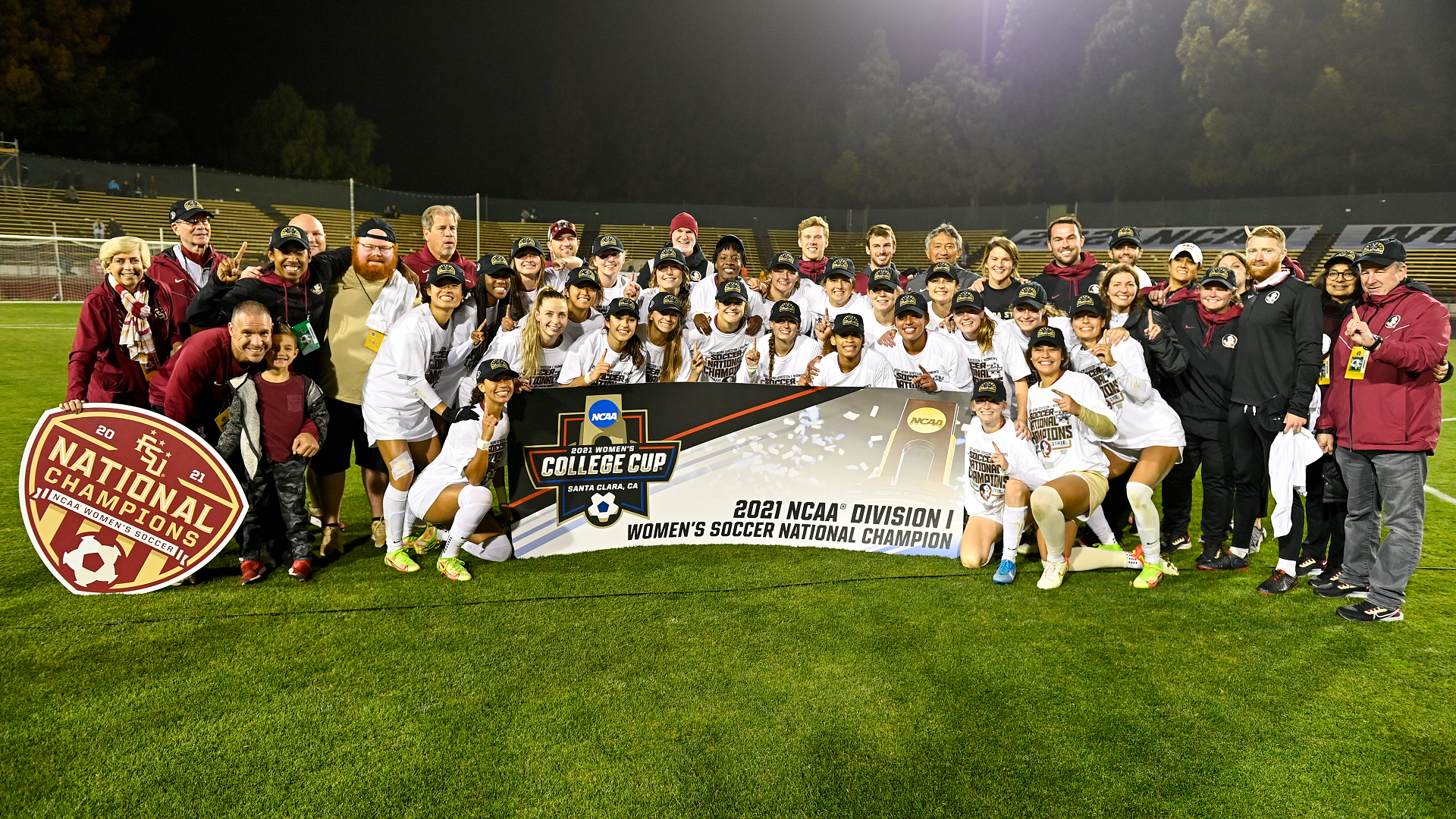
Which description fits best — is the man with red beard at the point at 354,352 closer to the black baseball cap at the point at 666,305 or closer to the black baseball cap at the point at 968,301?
the black baseball cap at the point at 666,305

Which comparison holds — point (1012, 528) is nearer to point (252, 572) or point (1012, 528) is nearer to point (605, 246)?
point (605, 246)

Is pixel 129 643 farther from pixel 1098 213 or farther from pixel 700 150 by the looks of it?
pixel 700 150

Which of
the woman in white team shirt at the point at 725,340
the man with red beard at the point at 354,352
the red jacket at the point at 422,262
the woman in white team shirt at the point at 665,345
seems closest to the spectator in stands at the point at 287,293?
the man with red beard at the point at 354,352

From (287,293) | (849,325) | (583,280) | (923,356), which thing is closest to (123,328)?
(287,293)

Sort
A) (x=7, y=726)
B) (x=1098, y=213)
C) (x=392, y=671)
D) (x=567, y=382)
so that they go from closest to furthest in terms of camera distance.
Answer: (x=7, y=726)
(x=392, y=671)
(x=567, y=382)
(x=1098, y=213)

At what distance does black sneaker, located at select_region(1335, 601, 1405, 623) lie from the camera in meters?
4.47

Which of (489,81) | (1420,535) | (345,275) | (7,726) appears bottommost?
(7,726)

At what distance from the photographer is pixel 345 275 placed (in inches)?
223

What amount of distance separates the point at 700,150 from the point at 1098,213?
92.8ft

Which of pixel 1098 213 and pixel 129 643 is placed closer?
pixel 129 643

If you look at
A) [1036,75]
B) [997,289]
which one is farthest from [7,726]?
[1036,75]

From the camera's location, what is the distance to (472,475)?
519 centimetres

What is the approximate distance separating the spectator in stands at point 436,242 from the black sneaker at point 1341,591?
18.7ft

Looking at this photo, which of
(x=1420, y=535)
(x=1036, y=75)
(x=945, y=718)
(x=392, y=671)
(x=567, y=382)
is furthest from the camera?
(x=1036, y=75)
